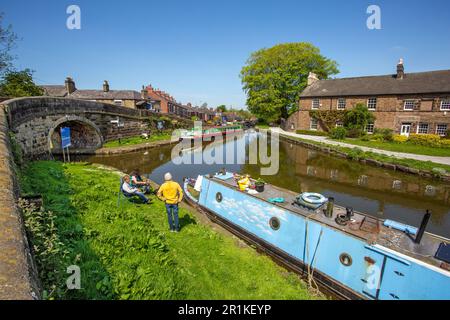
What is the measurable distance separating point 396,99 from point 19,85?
1657 inches

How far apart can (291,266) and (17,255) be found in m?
6.05

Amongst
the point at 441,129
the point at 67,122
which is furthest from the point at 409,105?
the point at 67,122

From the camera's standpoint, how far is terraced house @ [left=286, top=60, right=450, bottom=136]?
24594 millimetres

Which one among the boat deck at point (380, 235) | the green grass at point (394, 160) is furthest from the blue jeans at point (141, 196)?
the green grass at point (394, 160)

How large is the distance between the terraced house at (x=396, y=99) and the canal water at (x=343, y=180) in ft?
42.1

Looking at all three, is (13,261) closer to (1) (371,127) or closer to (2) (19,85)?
(2) (19,85)

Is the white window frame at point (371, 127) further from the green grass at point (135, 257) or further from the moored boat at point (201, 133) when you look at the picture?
the green grass at point (135, 257)

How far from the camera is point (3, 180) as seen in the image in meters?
3.59

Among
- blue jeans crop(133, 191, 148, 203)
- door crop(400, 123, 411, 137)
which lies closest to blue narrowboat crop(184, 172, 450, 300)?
blue jeans crop(133, 191, 148, 203)

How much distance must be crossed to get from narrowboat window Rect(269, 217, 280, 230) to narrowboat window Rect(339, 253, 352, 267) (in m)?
1.79

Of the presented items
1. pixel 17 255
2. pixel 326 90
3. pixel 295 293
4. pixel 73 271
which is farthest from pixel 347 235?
pixel 326 90

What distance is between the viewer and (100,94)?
39938mm

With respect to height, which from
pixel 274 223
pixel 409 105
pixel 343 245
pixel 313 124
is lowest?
pixel 274 223
